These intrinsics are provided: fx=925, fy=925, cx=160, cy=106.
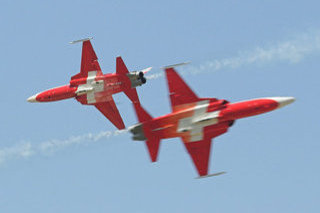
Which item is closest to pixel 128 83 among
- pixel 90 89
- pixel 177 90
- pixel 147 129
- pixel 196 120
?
pixel 90 89

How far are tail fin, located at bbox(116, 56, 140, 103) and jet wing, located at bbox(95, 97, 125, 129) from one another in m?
3.11

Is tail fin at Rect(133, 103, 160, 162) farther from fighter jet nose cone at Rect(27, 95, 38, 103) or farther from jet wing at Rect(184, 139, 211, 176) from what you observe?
fighter jet nose cone at Rect(27, 95, 38, 103)

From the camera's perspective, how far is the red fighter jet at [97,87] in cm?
7769

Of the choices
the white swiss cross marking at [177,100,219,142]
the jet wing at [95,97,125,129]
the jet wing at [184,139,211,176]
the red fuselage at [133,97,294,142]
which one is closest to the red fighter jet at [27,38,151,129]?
the jet wing at [95,97,125,129]

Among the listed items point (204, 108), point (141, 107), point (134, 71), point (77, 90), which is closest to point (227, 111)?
point (204, 108)

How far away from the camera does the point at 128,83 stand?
77.8 meters

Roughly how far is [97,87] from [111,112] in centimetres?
311

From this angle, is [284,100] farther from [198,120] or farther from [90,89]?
[90,89]

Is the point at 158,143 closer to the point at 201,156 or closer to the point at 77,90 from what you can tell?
the point at 201,156

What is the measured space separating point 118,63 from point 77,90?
531 cm

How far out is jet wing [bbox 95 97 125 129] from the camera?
81312 millimetres

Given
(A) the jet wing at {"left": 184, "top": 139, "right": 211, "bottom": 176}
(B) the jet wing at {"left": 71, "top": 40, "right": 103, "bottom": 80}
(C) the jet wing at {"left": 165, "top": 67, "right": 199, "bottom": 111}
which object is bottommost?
(A) the jet wing at {"left": 184, "top": 139, "right": 211, "bottom": 176}

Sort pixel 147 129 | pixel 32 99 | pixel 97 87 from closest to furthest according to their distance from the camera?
pixel 147 129, pixel 97 87, pixel 32 99

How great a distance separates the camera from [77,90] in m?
80.2
